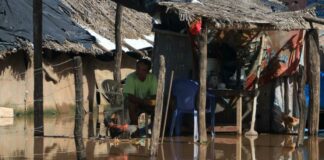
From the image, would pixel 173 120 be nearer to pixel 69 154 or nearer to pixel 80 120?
pixel 69 154

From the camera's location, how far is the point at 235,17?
12.2 metres

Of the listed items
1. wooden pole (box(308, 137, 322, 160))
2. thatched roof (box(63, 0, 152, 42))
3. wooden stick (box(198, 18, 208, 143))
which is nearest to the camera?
wooden pole (box(308, 137, 322, 160))

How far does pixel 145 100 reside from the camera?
1226cm

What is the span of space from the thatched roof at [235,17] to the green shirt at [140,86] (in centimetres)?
141

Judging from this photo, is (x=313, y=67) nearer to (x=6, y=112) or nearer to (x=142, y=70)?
(x=142, y=70)

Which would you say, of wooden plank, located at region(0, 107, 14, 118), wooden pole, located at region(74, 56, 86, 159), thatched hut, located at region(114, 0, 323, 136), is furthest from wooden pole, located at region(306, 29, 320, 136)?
wooden plank, located at region(0, 107, 14, 118)

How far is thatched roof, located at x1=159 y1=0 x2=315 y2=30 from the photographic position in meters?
11.7

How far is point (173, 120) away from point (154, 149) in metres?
3.23

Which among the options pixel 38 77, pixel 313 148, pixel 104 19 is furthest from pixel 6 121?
pixel 313 148

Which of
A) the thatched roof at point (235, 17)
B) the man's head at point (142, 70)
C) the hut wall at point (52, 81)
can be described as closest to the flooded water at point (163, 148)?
the man's head at point (142, 70)

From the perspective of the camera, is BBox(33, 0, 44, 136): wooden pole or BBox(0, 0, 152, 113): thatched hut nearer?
BBox(33, 0, 44, 136): wooden pole

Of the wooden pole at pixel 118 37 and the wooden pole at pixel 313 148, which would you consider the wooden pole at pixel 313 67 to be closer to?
the wooden pole at pixel 313 148

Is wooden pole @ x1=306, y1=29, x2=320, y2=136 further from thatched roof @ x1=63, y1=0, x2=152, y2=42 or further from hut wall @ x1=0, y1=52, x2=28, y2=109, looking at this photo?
thatched roof @ x1=63, y1=0, x2=152, y2=42

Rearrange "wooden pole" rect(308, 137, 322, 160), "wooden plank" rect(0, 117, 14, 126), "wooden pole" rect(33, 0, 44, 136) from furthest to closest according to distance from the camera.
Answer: "wooden plank" rect(0, 117, 14, 126) → "wooden pole" rect(33, 0, 44, 136) → "wooden pole" rect(308, 137, 322, 160)
